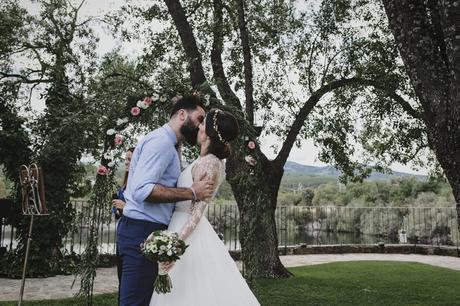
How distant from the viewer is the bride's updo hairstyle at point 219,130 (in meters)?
3.25

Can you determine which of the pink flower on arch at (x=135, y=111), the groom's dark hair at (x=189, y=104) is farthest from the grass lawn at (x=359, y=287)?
the groom's dark hair at (x=189, y=104)

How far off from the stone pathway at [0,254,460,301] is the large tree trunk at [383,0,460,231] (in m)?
6.39

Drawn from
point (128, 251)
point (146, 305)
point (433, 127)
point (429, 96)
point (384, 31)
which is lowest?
point (146, 305)

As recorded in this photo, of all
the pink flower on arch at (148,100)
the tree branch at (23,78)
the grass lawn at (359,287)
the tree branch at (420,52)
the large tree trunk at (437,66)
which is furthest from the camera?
the tree branch at (23,78)

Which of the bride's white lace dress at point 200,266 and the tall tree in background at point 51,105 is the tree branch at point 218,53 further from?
the bride's white lace dress at point 200,266

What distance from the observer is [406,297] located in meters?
8.23

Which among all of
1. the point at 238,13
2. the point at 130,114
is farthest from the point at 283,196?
the point at 130,114

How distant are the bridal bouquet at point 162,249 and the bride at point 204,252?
231 millimetres

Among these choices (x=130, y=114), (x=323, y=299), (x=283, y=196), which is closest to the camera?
(x=130, y=114)

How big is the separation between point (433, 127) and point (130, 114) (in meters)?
3.76

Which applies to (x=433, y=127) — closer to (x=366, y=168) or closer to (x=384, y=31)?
(x=384, y=31)

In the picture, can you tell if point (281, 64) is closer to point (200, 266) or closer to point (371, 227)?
point (200, 266)

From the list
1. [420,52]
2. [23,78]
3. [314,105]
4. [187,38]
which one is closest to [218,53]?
[187,38]

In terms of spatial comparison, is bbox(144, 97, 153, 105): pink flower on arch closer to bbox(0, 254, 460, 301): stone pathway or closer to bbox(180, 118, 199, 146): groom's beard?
bbox(180, 118, 199, 146): groom's beard
